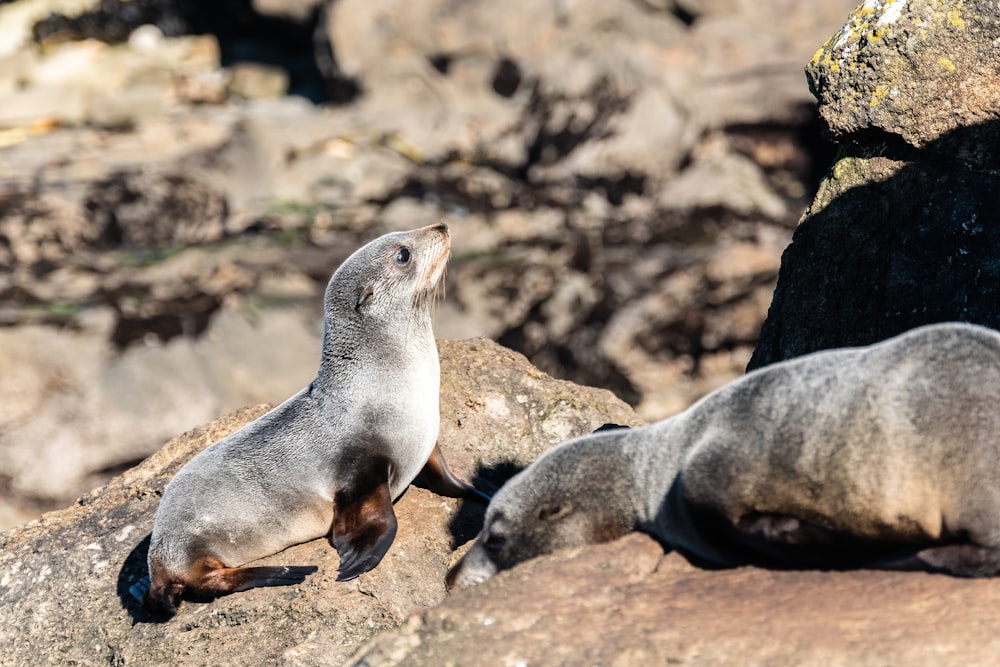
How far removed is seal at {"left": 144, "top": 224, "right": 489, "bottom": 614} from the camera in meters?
5.90

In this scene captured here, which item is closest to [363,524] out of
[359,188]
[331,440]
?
[331,440]

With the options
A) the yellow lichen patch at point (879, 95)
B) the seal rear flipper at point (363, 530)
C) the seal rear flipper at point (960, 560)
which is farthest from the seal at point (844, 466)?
the yellow lichen patch at point (879, 95)

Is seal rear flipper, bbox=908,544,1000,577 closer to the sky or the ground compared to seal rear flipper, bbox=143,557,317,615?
closer to the sky

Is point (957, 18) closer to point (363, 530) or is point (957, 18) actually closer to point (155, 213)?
point (363, 530)

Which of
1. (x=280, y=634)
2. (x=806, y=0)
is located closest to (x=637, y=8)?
(x=806, y=0)

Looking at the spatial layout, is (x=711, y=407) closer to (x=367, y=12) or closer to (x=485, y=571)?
(x=485, y=571)

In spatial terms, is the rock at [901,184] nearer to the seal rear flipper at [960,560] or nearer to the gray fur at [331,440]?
the seal rear flipper at [960,560]

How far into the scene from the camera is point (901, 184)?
20.2 feet

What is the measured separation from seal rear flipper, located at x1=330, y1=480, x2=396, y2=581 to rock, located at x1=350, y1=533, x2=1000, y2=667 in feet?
4.38

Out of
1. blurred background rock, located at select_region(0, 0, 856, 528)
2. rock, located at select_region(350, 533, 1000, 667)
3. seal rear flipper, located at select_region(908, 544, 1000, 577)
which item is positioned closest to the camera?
rock, located at select_region(350, 533, 1000, 667)

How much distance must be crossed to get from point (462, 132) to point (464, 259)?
16.6 feet

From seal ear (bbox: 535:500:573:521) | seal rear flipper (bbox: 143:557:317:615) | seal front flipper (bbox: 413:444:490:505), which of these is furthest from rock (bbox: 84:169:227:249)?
seal ear (bbox: 535:500:573:521)

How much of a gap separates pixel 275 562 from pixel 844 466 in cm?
314

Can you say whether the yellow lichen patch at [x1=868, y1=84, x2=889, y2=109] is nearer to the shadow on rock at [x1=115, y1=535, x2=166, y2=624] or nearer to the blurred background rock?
the shadow on rock at [x1=115, y1=535, x2=166, y2=624]
